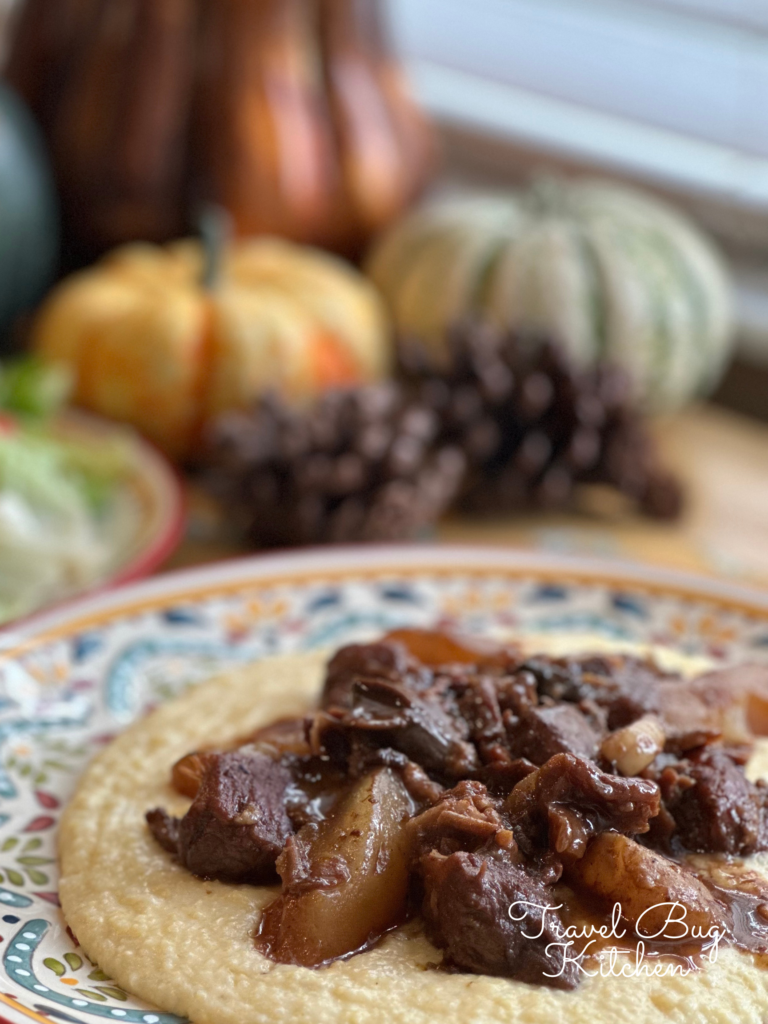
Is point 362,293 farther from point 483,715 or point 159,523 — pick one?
→ point 483,715

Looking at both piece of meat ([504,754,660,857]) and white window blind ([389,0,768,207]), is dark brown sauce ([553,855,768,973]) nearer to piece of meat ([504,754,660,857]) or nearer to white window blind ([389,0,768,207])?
piece of meat ([504,754,660,857])

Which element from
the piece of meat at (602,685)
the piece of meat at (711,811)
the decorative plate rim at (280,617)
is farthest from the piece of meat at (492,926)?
the decorative plate rim at (280,617)

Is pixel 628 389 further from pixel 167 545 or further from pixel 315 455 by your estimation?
pixel 167 545

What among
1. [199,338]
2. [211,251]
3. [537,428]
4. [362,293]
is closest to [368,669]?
[537,428]

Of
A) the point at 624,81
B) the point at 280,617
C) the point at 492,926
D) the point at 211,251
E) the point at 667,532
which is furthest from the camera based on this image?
the point at 624,81

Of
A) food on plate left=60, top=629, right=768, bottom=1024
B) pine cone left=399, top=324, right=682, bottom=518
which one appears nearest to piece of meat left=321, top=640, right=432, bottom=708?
food on plate left=60, top=629, right=768, bottom=1024

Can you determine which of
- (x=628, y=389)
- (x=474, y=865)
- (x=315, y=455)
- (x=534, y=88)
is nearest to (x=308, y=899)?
(x=474, y=865)
